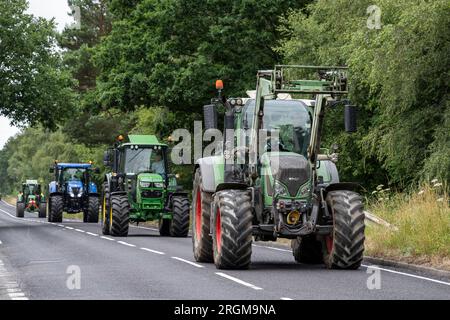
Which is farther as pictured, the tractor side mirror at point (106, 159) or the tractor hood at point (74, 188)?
the tractor hood at point (74, 188)

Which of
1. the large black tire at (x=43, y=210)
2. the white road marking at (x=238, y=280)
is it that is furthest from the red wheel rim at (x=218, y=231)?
the large black tire at (x=43, y=210)

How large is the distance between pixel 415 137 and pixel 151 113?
32073 millimetres

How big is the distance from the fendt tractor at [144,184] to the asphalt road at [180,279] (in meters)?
8.10

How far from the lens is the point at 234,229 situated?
17125mm

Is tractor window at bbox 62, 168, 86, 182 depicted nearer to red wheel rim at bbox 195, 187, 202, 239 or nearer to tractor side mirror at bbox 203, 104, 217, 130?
red wheel rim at bbox 195, 187, 202, 239

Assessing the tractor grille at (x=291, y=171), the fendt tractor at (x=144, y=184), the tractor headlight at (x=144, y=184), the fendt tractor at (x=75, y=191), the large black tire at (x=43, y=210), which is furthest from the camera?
the large black tire at (x=43, y=210)

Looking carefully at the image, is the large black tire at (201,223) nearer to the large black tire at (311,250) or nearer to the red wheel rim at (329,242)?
the large black tire at (311,250)

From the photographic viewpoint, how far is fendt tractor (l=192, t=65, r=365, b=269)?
17.4 meters

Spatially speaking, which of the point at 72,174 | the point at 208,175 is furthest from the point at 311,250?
the point at 72,174

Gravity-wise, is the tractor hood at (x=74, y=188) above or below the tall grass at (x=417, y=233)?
above

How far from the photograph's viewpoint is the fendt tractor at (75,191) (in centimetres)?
4975

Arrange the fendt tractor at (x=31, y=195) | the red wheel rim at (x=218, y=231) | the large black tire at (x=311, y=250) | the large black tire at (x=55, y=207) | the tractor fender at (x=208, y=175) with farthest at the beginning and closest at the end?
1. the fendt tractor at (x=31, y=195)
2. the large black tire at (x=55, y=207)
3. the large black tire at (x=311, y=250)
4. the tractor fender at (x=208, y=175)
5. the red wheel rim at (x=218, y=231)

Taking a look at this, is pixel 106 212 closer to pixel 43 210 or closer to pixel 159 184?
pixel 159 184
